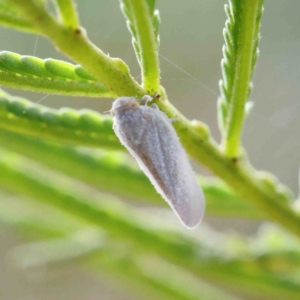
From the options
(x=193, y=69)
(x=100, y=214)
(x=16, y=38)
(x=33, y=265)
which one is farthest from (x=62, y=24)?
(x=193, y=69)

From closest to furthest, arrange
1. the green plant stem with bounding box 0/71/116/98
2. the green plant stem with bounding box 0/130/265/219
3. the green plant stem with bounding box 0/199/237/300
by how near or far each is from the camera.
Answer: the green plant stem with bounding box 0/71/116/98 → the green plant stem with bounding box 0/130/265/219 → the green plant stem with bounding box 0/199/237/300

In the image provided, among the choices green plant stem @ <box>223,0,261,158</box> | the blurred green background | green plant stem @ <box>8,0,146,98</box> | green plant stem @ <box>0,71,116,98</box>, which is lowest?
green plant stem @ <box>0,71,116,98</box>

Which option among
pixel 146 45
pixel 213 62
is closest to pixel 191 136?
pixel 146 45

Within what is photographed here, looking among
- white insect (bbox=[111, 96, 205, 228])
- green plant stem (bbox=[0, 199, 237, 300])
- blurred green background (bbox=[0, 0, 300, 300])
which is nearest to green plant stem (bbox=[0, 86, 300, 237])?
white insect (bbox=[111, 96, 205, 228])

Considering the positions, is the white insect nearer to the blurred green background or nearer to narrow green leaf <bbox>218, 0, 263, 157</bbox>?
narrow green leaf <bbox>218, 0, 263, 157</bbox>

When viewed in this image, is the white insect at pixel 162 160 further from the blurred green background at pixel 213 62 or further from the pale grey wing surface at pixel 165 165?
the blurred green background at pixel 213 62

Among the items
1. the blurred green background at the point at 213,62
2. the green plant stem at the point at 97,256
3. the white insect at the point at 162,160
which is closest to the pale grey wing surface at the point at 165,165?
the white insect at the point at 162,160

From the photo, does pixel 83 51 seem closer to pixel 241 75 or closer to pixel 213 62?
pixel 241 75
